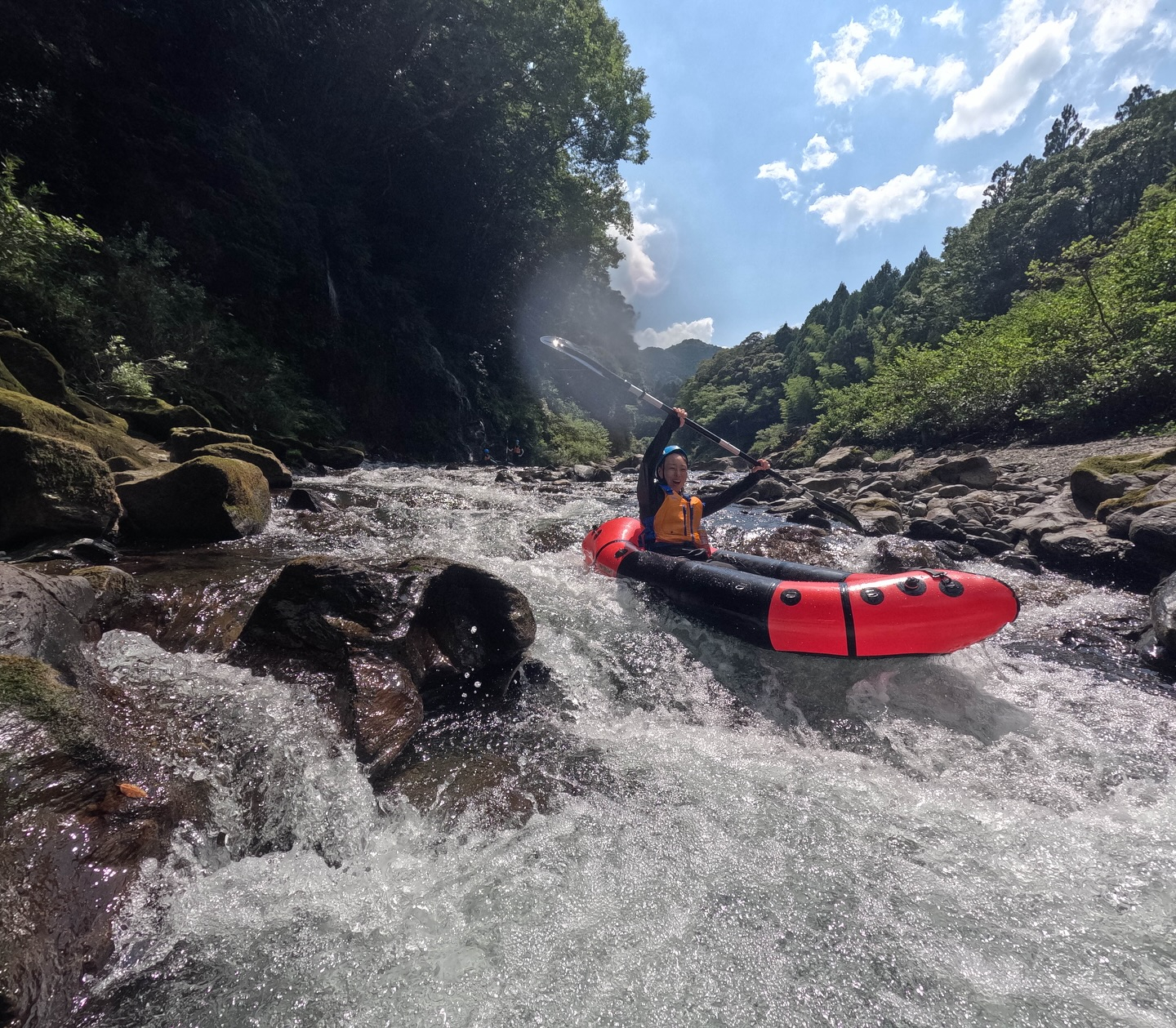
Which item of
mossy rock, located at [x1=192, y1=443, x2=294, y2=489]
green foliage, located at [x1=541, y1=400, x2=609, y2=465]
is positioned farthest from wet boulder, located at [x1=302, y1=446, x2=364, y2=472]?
green foliage, located at [x1=541, y1=400, x2=609, y2=465]

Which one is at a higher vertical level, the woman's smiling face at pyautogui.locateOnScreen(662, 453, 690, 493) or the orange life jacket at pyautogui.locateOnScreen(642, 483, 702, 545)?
the woman's smiling face at pyautogui.locateOnScreen(662, 453, 690, 493)

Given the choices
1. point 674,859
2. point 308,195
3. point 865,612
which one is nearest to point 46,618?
point 674,859

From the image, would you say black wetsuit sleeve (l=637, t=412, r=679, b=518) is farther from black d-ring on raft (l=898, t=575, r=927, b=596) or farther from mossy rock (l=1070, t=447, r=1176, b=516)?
mossy rock (l=1070, t=447, r=1176, b=516)

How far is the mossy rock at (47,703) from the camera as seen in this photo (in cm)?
176

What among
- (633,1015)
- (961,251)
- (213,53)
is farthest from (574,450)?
(961,251)

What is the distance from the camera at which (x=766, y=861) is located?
7.09 feet

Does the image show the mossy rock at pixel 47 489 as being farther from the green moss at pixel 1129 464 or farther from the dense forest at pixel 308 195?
the green moss at pixel 1129 464

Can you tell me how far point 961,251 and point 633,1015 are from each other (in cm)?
5793

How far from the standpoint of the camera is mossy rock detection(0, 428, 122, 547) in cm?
373

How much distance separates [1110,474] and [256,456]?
1143 centimetres

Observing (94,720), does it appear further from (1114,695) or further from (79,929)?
(1114,695)

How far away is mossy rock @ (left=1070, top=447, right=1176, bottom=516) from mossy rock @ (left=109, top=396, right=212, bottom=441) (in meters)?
12.5

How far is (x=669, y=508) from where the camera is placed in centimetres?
586

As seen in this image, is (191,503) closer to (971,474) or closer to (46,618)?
(46,618)
